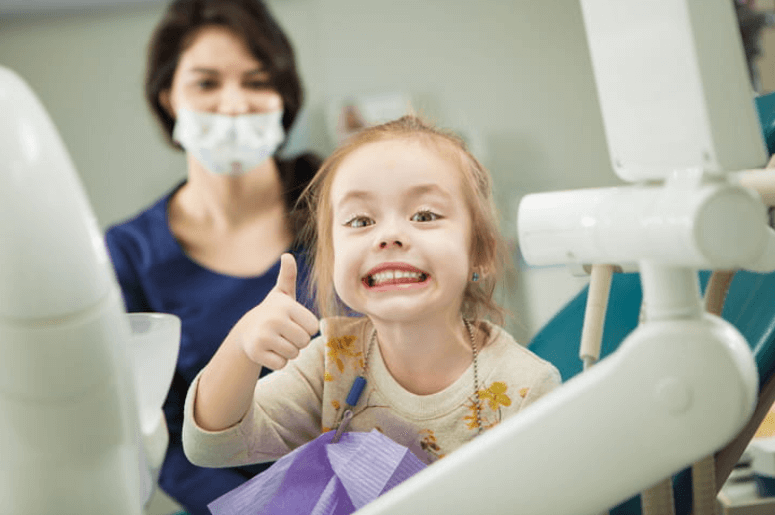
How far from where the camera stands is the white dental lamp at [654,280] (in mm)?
344

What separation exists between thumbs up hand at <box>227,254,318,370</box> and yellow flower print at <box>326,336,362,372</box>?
179mm

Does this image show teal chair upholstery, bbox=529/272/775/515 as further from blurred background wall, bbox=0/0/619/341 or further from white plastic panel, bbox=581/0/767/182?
blurred background wall, bbox=0/0/619/341

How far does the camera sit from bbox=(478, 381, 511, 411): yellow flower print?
2.29ft

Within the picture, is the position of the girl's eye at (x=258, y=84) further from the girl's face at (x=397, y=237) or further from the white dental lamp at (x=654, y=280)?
the white dental lamp at (x=654, y=280)

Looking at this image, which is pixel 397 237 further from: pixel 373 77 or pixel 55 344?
pixel 373 77

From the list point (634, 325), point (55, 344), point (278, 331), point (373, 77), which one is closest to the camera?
point (55, 344)

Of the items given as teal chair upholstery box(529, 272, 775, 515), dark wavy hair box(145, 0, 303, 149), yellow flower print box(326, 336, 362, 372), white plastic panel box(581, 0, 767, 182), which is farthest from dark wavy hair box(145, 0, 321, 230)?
white plastic panel box(581, 0, 767, 182)

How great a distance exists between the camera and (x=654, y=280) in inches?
15.2

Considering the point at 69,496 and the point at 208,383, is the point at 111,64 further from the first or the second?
the point at 69,496

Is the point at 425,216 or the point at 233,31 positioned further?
the point at 233,31

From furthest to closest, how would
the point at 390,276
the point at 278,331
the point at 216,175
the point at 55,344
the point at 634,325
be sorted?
the point at 216,175
the point at 634,325
the point at 390,276
the point at 278,331
the point at 55,344

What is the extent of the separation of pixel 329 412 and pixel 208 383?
14 centimetres

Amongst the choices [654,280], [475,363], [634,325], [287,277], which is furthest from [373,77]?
[654,280]

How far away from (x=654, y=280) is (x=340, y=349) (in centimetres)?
40
